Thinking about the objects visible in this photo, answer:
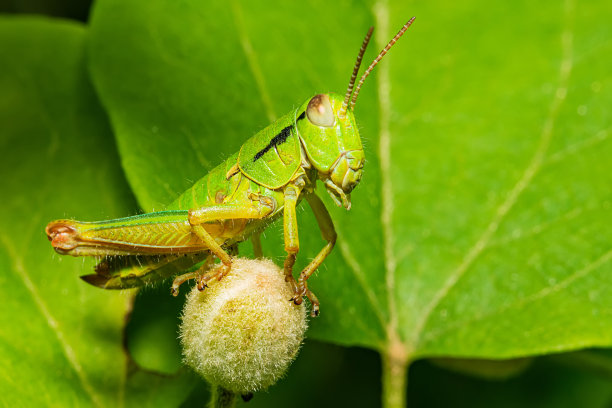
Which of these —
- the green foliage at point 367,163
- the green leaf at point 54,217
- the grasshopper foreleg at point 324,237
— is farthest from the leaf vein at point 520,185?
the green leaf at point 54,217

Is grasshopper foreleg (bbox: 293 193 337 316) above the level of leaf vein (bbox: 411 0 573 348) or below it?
below

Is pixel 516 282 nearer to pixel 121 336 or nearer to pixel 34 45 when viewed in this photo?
pixel 121 336

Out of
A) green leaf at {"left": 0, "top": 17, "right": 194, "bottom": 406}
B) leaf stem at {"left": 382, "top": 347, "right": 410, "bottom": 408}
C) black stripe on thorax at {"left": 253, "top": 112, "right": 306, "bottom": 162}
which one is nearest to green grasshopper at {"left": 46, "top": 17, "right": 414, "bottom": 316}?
black stripe on thorax at {"left": 253, "top": 112, "right": 306, "bottom": 162}

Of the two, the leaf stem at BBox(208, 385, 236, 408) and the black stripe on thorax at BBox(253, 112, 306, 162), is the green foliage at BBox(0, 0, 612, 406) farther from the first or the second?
the leaf stem at BBox(208, 385, 236, 408)

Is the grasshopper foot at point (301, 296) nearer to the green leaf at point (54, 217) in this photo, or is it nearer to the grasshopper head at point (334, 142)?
the grasshopper head at point (334, 142)

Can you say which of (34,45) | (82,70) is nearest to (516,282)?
(82,70)

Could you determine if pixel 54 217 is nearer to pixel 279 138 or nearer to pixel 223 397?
pixel 279 138

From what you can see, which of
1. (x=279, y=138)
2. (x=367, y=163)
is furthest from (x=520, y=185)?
(x=279, y=138)

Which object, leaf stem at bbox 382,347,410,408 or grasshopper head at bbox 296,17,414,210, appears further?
leaf stem at bbox 382,347,410,408
